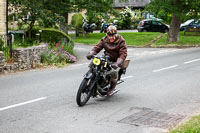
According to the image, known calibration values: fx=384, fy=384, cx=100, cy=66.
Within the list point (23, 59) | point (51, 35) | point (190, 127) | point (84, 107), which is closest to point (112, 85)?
point (84, 107)

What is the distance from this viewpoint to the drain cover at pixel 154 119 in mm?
7108

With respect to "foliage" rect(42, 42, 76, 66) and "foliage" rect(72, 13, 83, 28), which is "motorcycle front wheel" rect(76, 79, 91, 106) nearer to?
"foliage" rect(42, 42, 76, 66)

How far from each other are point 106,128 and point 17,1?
546 inches

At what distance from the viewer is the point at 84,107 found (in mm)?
8438

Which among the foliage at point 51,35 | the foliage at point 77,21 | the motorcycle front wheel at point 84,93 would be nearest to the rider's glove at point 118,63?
the motorcycle front wheel at point 84,93

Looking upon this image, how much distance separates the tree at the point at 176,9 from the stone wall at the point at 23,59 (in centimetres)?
1274

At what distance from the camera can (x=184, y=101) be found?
9.36 m

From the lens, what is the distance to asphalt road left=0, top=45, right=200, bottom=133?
697cm

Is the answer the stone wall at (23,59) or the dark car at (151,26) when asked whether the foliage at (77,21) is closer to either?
the dark car at (151,26)

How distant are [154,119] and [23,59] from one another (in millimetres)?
8718

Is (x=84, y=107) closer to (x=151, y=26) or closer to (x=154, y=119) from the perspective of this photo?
(x=154, y=119)

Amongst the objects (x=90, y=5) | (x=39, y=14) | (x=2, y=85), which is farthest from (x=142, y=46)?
(x=2, y=85)

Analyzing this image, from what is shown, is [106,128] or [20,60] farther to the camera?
[20,60]

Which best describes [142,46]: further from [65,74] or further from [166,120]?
[166,120]
